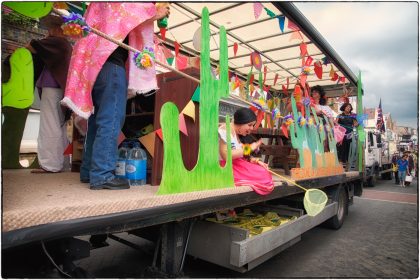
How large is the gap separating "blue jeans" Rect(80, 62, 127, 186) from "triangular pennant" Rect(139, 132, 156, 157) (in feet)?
1.31

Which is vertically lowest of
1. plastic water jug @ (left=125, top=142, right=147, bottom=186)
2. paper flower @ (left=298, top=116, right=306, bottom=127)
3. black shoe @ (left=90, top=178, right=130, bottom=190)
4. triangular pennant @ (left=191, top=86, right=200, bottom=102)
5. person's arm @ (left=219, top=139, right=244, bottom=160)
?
black shoe @ (left=90, top=178, right=130, bottom=190)

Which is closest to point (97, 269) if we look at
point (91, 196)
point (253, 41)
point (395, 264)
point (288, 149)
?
point (91, 196)

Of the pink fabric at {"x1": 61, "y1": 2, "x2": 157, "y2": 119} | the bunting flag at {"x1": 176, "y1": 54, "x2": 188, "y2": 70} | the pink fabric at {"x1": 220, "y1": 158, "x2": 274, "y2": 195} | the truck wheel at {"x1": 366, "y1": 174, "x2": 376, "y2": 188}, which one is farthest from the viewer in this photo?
the truck wheel at {"x1": 366, "y1": 174, "x2": 376, "y2": 188}

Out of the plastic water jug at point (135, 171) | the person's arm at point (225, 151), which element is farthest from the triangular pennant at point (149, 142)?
the person's arm at point (225, 151)

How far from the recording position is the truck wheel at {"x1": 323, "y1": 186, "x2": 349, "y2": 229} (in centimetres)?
509

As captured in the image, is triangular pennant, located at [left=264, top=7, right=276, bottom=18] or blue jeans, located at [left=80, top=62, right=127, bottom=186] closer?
blue jeans, located at [left=80, top=62, right=127, bottom=186]

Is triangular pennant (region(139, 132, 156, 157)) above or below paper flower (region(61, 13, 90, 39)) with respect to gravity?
below

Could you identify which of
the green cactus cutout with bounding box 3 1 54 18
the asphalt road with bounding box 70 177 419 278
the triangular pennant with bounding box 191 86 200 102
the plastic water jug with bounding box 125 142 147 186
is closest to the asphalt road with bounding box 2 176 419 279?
the asphalt road with bounding box 70 177 419 278

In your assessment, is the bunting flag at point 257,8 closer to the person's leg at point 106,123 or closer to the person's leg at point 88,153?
the person's leg at point 106,123

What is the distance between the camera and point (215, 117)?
235cm

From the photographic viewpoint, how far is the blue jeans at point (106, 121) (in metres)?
2.08

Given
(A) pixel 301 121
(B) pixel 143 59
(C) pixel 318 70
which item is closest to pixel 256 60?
(C) pixel 318 70

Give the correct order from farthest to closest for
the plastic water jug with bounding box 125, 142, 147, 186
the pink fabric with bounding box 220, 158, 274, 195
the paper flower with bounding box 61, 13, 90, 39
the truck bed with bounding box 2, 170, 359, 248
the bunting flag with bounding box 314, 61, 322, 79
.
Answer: the bunting flag with bounding box 314, 61, 322, 79, the pink fabric with bounding box 220, 158, 274, 195, the plastic water jug with bounding box 125, 142, 147, 186, the paper flower with bounding box 61, 13, 90, 39, the truck bed with bounding box 2, 170, 359, 248

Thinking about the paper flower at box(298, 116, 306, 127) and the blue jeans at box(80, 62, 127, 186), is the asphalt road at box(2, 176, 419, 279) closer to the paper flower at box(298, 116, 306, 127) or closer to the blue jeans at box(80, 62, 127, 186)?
the blue jeans at box(80, 62, 127, 186)
